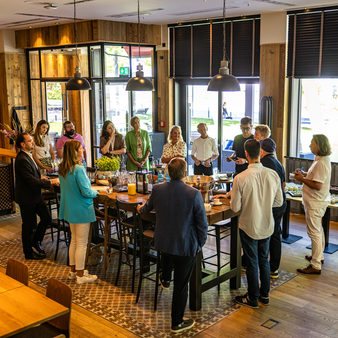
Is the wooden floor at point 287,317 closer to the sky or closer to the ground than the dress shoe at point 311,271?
closer to the ground

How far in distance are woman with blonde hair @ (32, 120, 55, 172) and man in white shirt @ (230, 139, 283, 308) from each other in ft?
14.1

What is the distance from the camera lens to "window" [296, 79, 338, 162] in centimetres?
823

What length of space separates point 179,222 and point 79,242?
5.81 ft

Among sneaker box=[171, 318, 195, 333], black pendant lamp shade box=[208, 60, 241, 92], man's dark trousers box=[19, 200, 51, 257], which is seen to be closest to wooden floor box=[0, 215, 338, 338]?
sneaker box=[171, 318, 195, 333]

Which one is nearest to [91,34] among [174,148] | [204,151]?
[174,148]

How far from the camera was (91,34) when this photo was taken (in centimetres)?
959

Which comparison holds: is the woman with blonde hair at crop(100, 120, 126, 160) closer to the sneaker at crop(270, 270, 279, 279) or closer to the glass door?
the glass door

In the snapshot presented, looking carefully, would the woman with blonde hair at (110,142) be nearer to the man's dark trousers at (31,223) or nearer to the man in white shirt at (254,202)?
the man's dark trousers at (31,223)

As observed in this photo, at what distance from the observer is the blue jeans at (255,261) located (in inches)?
190

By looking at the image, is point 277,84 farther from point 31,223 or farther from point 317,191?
point 31,223

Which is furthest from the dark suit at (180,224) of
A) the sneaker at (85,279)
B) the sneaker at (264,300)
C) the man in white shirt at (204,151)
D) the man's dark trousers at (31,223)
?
the man in white shirt at (204,151)

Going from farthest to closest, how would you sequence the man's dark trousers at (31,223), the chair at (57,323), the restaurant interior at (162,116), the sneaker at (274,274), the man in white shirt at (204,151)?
the man in white shirt at (204,151)
the man's dark trousers at (31,223)
the sneaker at (274,274)
the restaurant interior at (162,116)
the chair at (57,323)

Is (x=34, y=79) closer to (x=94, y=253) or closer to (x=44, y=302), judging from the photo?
(x=94, y=253)

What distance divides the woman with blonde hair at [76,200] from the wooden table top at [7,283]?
1565mm
